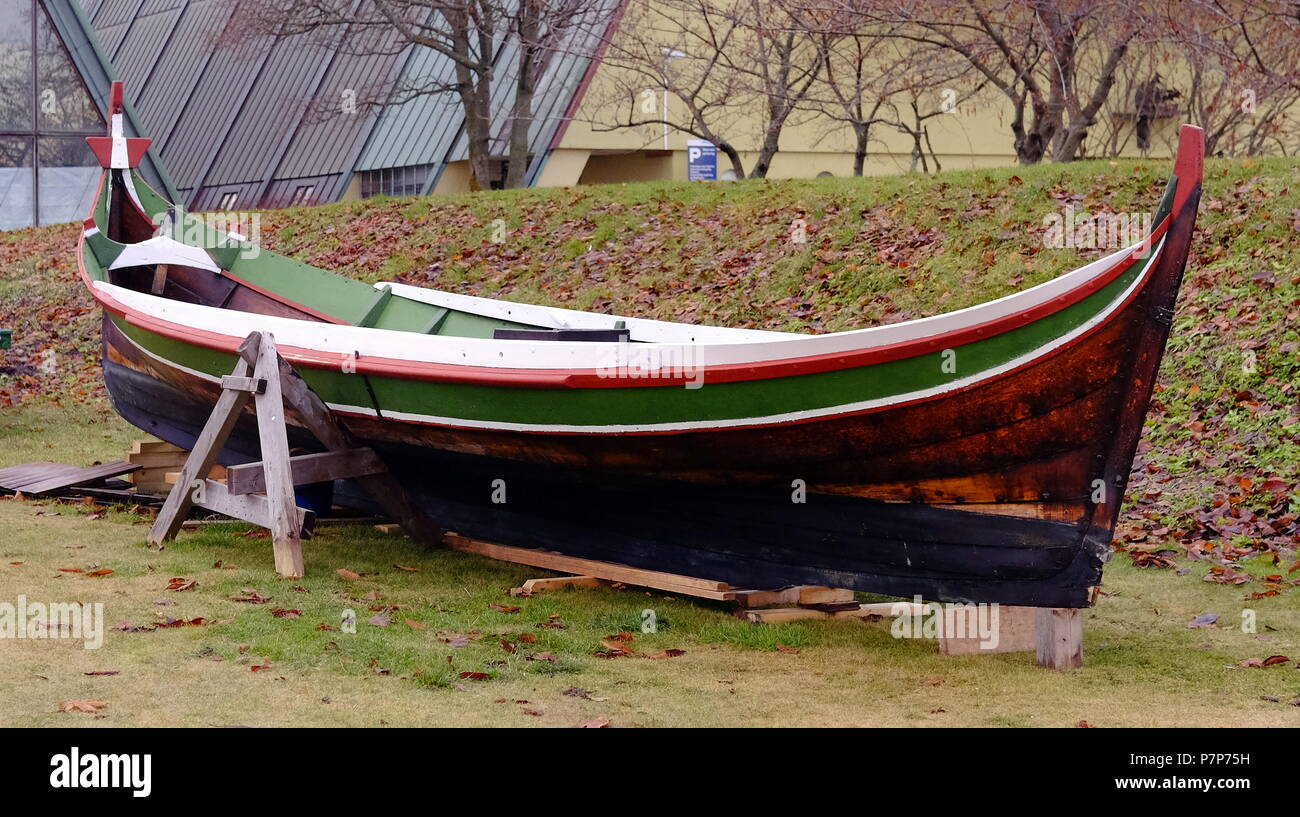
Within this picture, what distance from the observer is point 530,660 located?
21.1ft

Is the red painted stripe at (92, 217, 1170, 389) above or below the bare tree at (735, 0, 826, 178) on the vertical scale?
below

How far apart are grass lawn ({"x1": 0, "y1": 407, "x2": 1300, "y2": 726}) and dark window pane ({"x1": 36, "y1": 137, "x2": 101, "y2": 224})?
17498mm

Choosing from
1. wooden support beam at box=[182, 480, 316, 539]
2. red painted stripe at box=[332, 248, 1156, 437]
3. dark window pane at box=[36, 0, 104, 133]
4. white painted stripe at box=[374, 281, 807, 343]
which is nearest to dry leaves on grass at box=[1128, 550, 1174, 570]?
white painted stripe at box=[374, 281, 807, 343]

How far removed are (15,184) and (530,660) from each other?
21.0 meters

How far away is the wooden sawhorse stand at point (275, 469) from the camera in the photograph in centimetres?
802

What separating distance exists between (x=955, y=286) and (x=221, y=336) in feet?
23.3

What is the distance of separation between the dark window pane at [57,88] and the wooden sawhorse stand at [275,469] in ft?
57.6

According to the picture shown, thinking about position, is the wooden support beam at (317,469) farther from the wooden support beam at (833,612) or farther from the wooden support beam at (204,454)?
the wooden support beam at (833,612)

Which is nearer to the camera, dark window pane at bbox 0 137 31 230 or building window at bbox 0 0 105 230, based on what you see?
building window at bbox 0 0 105 230

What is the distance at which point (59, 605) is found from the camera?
6945mm

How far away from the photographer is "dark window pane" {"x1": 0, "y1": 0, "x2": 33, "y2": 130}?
23.4m

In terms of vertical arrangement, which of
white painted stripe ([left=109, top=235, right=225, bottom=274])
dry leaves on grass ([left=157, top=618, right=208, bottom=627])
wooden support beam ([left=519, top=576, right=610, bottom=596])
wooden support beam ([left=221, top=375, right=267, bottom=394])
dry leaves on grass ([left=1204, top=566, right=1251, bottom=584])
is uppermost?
white painted stripe ([left=109, top=235, right=225, bottom=274])

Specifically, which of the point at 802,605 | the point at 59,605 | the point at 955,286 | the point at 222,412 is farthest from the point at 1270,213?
the point at 59,605

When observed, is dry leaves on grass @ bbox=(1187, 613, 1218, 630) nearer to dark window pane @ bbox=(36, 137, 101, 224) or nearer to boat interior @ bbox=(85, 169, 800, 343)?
boat interior @ bbox=(85, 169, 800, 343)
